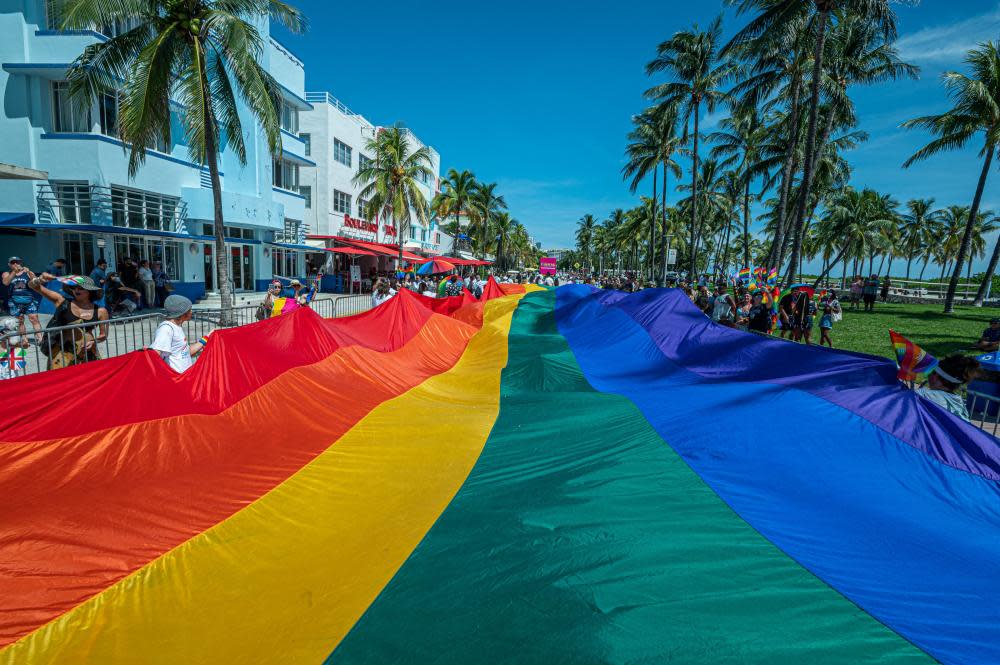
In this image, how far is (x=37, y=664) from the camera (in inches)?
97.9

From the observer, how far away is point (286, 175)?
28.8 meters

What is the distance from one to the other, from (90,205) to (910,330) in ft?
102

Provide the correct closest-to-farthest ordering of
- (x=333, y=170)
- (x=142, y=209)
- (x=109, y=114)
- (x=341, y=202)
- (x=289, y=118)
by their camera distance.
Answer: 1. (x=109, y=114)
2. (x=142, y=209)
3. (x=289, y=118)
4. (x=333, y=170)
5. (x=341, y=202)

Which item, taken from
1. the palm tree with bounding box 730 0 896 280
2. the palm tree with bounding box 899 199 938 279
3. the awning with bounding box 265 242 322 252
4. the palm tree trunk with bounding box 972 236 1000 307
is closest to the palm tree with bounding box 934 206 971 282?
the palm tree with bounding box 899 199 938 279

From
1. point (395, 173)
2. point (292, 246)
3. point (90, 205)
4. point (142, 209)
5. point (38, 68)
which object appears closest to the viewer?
point (38, 68)

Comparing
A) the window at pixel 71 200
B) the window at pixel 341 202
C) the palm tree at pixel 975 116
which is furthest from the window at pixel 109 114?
the palm tree at pixel 975 116

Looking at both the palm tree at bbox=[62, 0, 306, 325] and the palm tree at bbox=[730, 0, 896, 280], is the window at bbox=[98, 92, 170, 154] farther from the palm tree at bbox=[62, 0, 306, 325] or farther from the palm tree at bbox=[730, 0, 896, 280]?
the palm tree at bbox=[730, 0, 896, 280]

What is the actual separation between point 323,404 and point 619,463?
12.4ft

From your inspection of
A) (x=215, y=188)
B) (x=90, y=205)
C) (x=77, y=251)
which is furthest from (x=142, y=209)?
(x=215, y=188)

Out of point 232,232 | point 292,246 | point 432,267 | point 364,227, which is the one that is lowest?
point 432,267

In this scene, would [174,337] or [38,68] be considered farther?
[38,68]

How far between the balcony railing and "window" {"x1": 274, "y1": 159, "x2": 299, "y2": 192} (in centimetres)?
957

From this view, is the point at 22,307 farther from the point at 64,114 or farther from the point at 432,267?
the point at 432,267

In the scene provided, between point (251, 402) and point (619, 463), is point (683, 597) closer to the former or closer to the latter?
point (619, 463)
